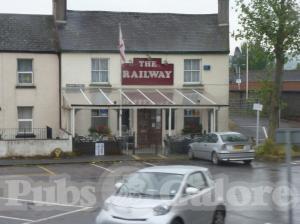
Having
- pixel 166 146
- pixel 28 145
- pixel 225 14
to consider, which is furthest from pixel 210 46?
pixel 28 145

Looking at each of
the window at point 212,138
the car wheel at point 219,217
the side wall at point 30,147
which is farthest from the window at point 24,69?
the car wheel at point 219,217

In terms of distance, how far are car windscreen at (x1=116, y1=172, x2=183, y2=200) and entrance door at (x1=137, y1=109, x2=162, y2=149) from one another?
22.8m

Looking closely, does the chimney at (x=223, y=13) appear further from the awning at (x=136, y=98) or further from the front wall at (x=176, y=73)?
the awning at (x=136, y=98)

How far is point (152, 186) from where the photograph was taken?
1215 centimetres

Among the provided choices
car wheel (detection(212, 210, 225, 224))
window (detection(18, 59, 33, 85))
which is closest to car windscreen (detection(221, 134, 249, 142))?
window (detection(18, 59, 33, 85))

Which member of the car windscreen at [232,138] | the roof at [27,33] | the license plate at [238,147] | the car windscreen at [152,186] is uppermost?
the roof at [27,33]

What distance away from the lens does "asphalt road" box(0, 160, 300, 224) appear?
49.1 ft

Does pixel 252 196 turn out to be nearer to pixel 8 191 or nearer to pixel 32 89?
pixel 8 191

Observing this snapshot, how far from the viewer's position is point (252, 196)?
18188 millimetres

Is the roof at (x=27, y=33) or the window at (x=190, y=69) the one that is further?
the window at (x=190, y=69)

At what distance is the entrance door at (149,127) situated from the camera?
3553 cm

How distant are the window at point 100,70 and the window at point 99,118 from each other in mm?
1787

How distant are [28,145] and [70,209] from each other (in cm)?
1499

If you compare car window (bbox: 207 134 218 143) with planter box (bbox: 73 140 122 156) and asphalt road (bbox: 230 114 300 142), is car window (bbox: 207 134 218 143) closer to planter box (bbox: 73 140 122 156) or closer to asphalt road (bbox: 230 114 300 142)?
planter box (bbox: 73 140 122 156)
